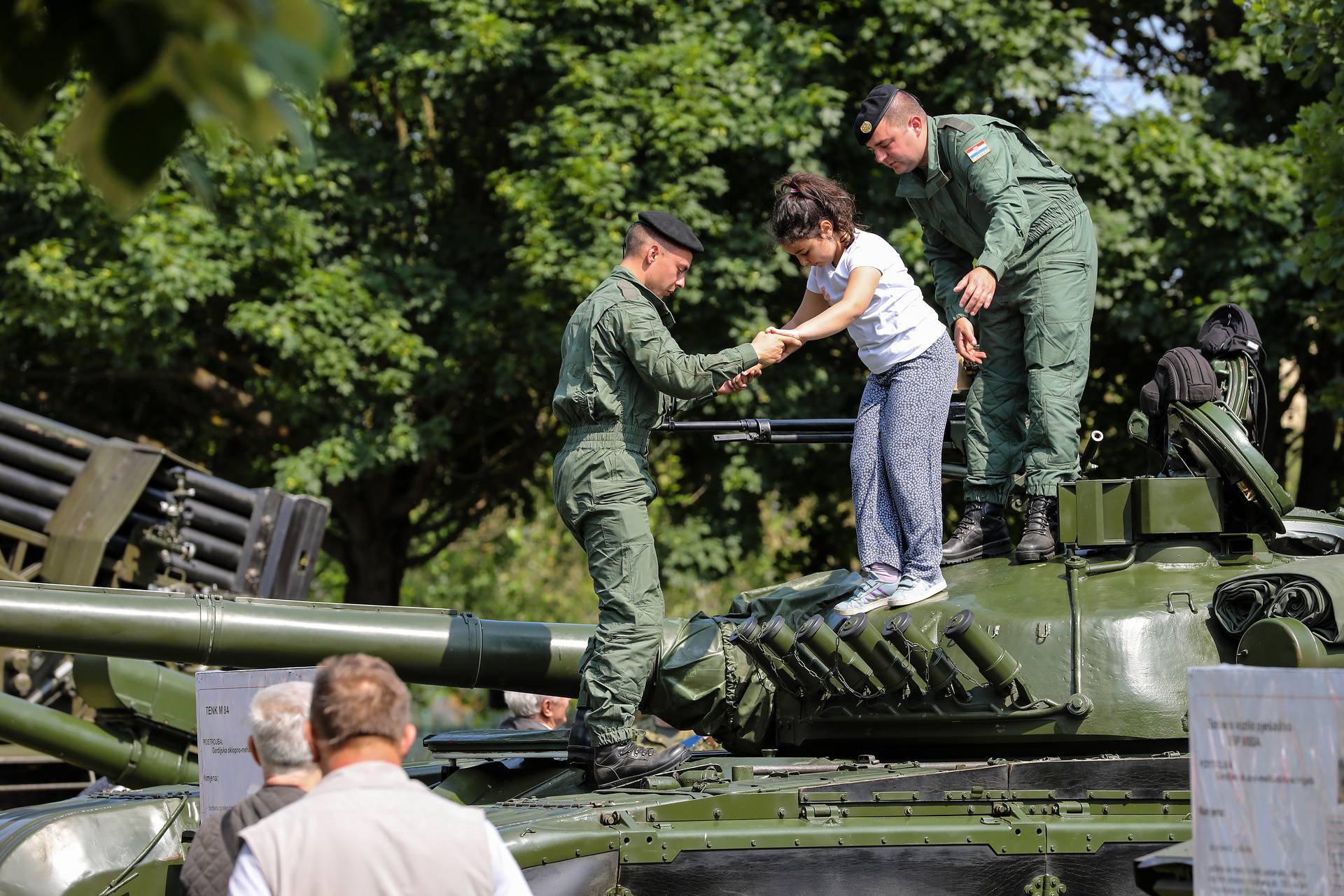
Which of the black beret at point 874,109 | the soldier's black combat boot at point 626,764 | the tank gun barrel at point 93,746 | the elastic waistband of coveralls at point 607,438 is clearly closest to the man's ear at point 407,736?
the soldier's black combat boot at point 626,764

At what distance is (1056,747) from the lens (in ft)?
19.4

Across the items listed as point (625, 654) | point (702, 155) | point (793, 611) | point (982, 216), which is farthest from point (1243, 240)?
point (625, 654)

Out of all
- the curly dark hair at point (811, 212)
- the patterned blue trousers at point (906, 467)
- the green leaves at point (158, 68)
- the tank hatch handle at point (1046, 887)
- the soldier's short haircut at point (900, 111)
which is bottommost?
the tank hatch handle at point (1046, 887)

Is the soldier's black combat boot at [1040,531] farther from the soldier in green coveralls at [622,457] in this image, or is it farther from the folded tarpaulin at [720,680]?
the soldier in green coveralls at [622,457]

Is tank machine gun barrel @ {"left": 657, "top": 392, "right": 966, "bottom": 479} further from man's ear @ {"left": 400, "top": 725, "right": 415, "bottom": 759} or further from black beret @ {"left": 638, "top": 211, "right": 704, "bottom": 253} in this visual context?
man's ear @ {"left": 400, "top": 725, "right": 415, "bottom": 759}

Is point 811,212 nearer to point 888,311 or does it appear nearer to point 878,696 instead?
point 888,311

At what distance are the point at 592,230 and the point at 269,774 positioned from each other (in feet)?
34.3

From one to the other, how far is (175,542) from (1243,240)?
30.9 feet

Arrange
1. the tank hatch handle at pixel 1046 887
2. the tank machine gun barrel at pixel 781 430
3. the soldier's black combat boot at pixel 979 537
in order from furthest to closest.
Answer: the tank machine gun barrel at pixel 781 430
the soldier's black combat boot at pixel 979 537
the tank hatch handle at pixel 1046 887

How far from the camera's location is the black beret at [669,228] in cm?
628

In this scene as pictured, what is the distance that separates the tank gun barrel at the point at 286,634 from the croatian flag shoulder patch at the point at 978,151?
8.27 feet

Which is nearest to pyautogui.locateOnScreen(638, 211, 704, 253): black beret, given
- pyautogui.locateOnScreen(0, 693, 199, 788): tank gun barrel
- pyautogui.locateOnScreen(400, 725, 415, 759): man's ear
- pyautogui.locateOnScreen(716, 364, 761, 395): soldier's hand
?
pyautogui.locateOnScreen(716, 364, 761, 395): soldier's hand

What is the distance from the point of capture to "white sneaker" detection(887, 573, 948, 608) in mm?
6277

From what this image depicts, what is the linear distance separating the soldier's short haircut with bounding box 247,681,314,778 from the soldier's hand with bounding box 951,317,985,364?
130 inches
